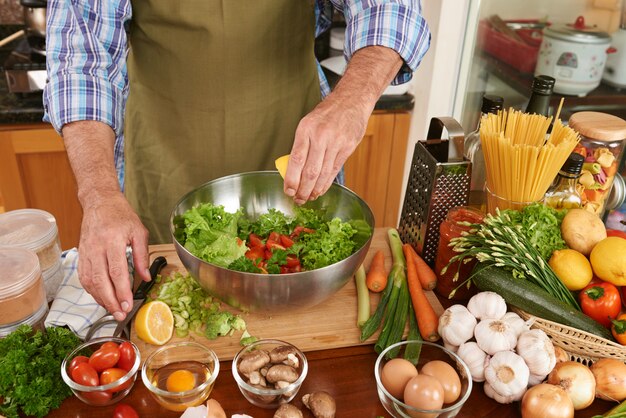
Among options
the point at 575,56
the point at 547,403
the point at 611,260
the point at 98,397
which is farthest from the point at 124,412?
the point at 575,56

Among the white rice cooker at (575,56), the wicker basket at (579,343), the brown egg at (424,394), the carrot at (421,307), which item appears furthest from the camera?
the white rice cooker at (575,56)

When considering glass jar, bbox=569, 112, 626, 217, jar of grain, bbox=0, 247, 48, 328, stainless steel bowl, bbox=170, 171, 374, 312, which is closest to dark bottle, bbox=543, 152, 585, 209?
glass jar, bbox=569, 112, 626, 217

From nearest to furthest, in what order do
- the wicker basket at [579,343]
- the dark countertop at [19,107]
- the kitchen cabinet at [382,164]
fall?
the wicker basket at [579,343] < the dark countertop at [19,107] < the kitchen cabinet at [382,164]

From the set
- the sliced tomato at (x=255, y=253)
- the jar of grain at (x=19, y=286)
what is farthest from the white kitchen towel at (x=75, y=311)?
the sliced tomato at (x=255, y=253)

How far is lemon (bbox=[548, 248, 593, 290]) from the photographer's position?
1.11m

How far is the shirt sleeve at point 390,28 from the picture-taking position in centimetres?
130

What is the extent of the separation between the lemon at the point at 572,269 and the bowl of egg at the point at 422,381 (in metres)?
0.29

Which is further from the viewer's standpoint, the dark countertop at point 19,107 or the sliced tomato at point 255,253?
the dark countertop at point 19,107

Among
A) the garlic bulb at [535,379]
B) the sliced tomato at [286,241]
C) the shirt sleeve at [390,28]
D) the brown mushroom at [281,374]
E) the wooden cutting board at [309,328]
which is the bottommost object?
the wooden cutting board at [309,328]

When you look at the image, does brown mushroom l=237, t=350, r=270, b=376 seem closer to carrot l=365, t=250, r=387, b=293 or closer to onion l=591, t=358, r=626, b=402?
carrot l=365, t=250, r=387, b=293

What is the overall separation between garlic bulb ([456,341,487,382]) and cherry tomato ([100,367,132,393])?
0.57m

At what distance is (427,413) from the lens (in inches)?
36.1

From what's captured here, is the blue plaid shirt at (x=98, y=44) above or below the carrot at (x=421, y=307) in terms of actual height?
above

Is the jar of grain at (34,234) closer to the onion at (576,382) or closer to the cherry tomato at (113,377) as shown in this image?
the cherry tomato at (113,377)
